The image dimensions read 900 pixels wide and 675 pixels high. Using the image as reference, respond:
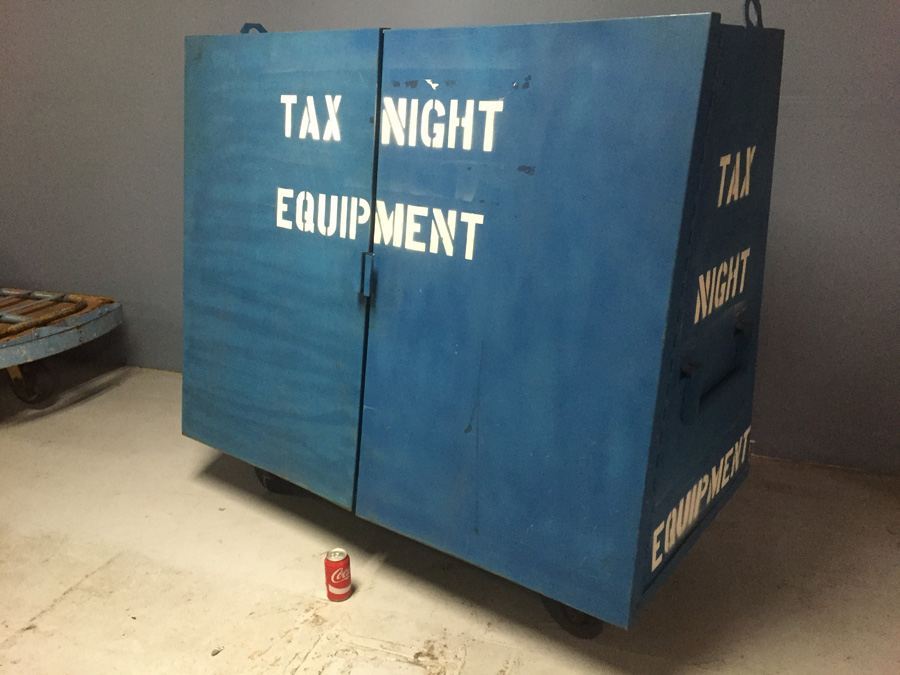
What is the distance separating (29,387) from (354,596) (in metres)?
1.55

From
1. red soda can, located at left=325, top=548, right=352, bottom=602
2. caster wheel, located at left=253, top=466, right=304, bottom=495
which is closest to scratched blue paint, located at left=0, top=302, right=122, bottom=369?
caster wheel, located at left=253, top=466, right=304, bottom=495

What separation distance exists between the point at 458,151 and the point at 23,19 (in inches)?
88.0

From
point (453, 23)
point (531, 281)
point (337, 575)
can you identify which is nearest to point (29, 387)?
point (337, 575)

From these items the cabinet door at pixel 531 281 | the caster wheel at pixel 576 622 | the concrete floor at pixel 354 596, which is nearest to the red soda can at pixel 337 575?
the concrete floor at pixel 354 596

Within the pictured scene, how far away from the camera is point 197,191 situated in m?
1.79

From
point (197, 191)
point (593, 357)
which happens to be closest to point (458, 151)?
point (593, 357)

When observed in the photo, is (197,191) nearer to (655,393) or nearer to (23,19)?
(655,393)

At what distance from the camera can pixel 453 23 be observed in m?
2.22

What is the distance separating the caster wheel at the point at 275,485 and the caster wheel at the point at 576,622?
0.82m

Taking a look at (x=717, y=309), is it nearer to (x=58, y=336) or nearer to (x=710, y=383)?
(x=710, y=383)

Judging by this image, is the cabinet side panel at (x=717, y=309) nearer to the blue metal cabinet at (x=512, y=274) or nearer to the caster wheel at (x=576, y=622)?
the blue metal cabinet at (x=512, y=274)

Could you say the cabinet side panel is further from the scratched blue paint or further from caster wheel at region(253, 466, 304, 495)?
the scratched blue paint

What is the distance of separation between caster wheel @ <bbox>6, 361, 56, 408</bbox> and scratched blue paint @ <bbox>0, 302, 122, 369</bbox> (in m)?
0.18

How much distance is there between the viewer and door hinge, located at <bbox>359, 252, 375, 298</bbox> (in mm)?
1479
